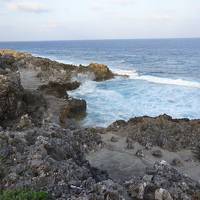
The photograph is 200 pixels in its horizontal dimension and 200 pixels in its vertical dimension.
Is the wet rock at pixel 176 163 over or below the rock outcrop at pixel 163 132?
below

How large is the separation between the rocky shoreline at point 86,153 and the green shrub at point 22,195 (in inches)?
8.3

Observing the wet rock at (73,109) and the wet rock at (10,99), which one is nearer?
the wet rock at (10,99)

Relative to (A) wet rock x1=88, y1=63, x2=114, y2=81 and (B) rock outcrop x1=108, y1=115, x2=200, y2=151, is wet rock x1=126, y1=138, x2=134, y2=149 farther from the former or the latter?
(A) wet rock x1=88, y1=63, x2=114, y2=81

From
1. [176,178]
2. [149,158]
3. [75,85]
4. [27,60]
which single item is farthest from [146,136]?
[27,60]

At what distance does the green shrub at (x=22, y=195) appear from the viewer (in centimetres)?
638

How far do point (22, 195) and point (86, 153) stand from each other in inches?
237

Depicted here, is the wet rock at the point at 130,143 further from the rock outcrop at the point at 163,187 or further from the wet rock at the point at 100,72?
the wet rock at the point at 100,72

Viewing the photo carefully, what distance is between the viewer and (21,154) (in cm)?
830

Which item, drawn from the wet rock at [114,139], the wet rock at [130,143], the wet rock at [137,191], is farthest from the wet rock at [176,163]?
the wet rock at [137,191]

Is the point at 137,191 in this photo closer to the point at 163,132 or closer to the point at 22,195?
the point at 22,195

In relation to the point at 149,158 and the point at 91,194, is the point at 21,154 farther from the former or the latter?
the point at 149,158

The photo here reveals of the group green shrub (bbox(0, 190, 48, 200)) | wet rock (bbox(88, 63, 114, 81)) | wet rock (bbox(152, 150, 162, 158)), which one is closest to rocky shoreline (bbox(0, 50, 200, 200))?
wet rock (bbox(152, 150, 162, 158))

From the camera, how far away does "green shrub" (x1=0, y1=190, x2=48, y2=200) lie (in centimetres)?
638

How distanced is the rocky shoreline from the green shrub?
21 centimetres
